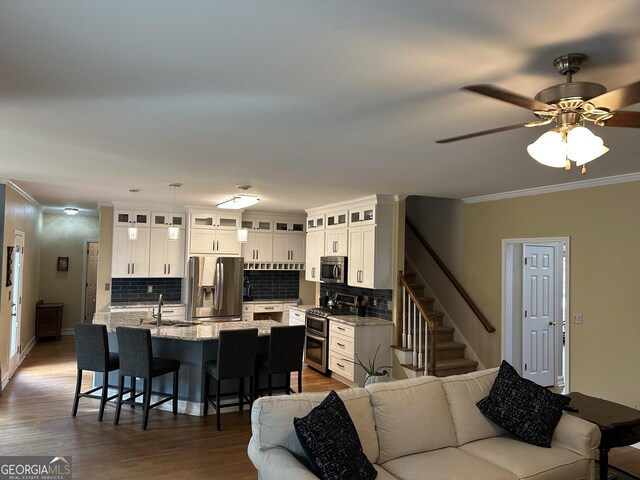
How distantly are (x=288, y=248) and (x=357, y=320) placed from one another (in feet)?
9.22

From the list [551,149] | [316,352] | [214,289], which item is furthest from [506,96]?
[214,289]

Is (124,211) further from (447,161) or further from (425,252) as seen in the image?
(447,161)

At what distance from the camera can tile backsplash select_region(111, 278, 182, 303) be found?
802 cm

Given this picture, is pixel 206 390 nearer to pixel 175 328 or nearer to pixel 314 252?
pixel 175 328

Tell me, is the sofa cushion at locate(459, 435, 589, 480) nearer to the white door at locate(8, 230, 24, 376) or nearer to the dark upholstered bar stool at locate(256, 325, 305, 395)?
the dark upholstered bar stool at locate(256, 325, 305, 395)

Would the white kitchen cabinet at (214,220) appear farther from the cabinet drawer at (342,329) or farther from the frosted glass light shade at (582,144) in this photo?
the frosted glass light shade at (582,144)

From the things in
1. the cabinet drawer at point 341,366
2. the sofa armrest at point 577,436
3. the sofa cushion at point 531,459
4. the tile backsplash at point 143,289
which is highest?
the tile backsplash at point 143,289

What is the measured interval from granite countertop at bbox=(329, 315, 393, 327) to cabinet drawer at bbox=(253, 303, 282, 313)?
198 cm

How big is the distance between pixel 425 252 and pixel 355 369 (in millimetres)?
2293

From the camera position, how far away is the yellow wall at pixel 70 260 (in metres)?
9.65

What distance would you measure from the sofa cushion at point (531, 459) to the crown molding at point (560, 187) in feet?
9.57

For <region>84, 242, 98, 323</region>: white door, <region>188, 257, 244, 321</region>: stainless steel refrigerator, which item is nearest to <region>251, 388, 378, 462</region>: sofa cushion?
<region>188, 257, 244, 321</region>: stainless steel refrigerator

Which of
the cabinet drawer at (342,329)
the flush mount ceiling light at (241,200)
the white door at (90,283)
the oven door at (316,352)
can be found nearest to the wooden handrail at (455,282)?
the cabinet drawer at (342,329)

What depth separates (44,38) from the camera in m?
1.95
